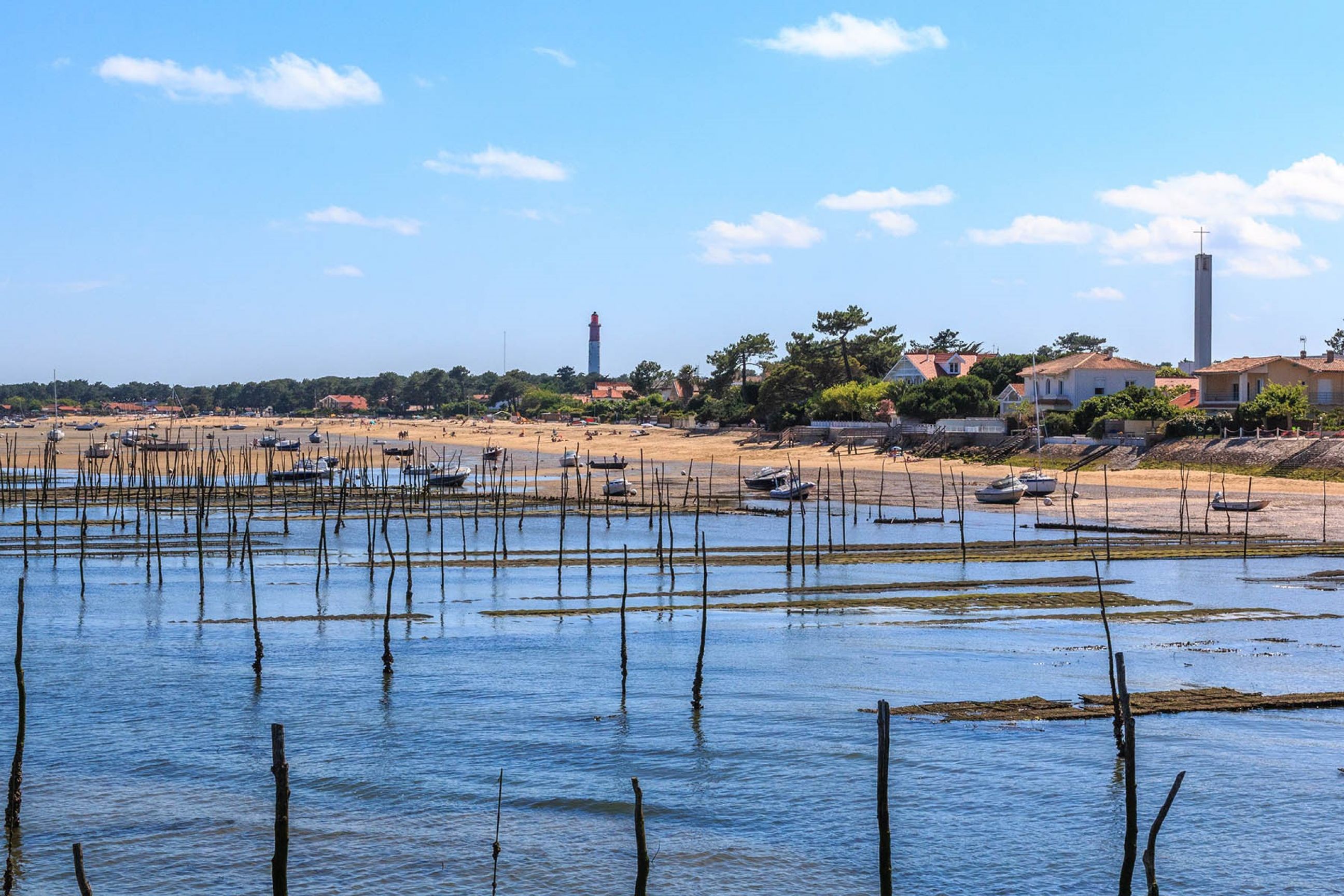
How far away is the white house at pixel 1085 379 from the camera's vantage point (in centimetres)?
10075

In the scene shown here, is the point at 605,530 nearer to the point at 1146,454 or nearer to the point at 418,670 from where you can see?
the point at 418,670

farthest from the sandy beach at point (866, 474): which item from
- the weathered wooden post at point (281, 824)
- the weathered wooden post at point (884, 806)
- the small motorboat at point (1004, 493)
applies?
the weathered wooden post at point (281, 824)

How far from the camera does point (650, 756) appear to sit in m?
21.8

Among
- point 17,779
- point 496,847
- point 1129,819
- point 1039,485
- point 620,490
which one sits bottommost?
point 17,779

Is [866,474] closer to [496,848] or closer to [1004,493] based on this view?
[1004,493]

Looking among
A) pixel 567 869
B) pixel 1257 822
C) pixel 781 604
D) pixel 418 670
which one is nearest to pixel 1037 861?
pixel 1257 822

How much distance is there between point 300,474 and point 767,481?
28529 mm

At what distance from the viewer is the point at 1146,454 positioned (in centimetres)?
7850

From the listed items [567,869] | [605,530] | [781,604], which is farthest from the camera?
[605,530]

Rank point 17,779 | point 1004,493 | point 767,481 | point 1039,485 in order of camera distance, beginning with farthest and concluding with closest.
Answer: point 767,481 → point 1039,485 → point 1004,493 → point 17,779

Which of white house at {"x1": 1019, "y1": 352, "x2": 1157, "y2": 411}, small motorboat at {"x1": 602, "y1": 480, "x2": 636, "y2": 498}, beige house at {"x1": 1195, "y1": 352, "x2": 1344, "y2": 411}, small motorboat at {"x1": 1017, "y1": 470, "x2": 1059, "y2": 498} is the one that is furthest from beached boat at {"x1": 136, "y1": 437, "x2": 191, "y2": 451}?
beige house at {"x1": 1195, "y1": 352, "x2": 1344, "y2": 411}

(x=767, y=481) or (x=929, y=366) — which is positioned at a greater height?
(x=929, y=366)

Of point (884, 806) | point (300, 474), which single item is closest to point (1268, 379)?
point (300, 474)

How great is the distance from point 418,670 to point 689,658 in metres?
5.81
